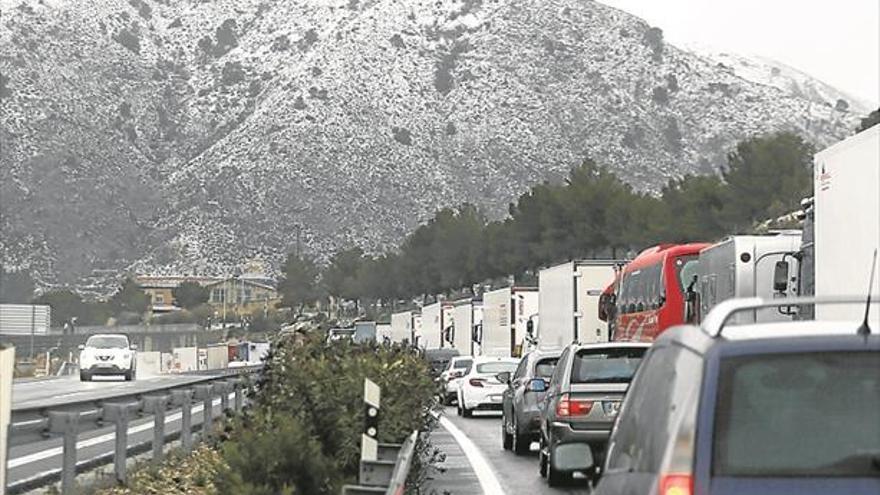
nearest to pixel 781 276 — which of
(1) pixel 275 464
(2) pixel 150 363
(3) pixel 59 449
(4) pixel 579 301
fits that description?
(3) pixel 59 449

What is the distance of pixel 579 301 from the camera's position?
4062cm

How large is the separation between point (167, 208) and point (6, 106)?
17590 millimetres

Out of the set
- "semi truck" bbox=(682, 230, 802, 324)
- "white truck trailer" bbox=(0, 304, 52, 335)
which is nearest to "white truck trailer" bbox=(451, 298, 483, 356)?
"white truck trailer" bbox=(0, 304, 52, 335)

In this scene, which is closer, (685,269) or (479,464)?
(479,464)

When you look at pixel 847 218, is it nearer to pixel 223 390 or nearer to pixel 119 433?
pixel 119 433

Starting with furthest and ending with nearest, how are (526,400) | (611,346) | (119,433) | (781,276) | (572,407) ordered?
(526,400) < (781,276) < (611,346) < (572,407) < (119,433)

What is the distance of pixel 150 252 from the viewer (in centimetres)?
16562

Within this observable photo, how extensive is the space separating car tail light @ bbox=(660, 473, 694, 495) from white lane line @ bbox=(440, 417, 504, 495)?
13.5 metres

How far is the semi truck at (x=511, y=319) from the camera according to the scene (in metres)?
49.9

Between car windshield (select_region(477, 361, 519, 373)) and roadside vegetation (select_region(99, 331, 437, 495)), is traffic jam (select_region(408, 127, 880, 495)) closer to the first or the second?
car windshield (select_region(477, 361, 519, 373))

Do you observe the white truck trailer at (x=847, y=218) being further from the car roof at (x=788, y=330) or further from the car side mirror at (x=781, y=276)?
the car roof at (x=788, y=330)

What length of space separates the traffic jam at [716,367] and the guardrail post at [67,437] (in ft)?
18.0

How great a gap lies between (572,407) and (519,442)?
22.3 ft

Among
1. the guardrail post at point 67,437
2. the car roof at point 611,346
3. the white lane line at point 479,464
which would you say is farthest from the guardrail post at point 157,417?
the car roof at point 611,346
